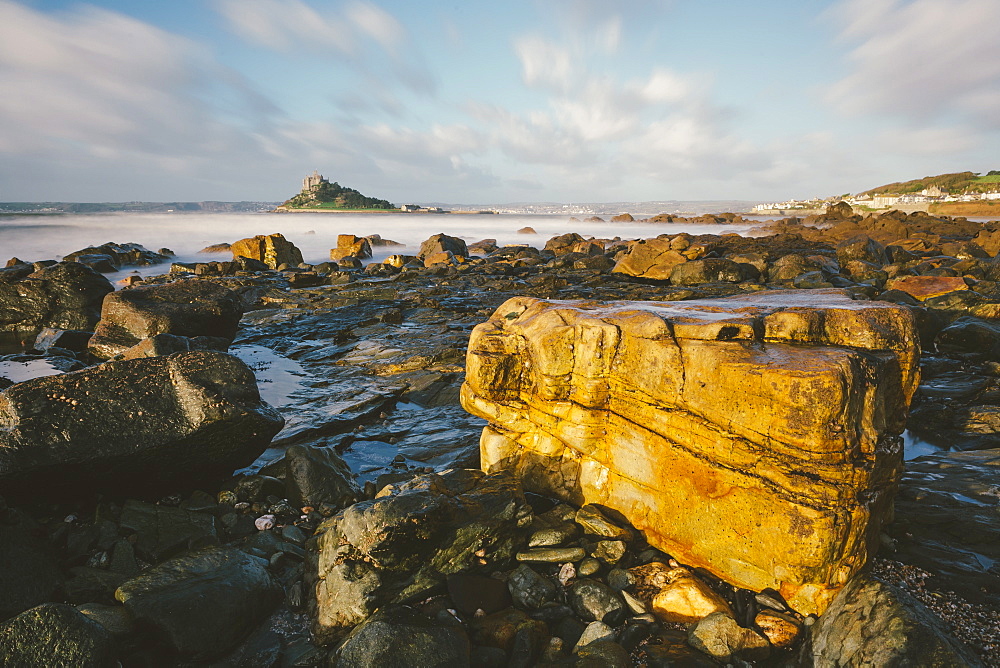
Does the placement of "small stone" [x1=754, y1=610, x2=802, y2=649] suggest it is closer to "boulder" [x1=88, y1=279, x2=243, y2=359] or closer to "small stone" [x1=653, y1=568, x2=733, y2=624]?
"small stone" [x1=653, y1=568, x2=733, y2=624]

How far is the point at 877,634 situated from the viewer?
9.43 ft

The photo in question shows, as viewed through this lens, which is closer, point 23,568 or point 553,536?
point 23,568

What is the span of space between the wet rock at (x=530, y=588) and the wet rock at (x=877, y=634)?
1.66 m

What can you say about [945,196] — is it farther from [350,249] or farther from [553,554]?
[553,554]

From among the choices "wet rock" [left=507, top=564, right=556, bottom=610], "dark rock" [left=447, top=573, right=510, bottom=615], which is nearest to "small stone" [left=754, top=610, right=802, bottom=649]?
"wet rock" [left=507, top=564, right=556, bottom=610]

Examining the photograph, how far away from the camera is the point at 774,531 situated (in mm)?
3533

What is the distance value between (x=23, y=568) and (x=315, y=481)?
2.24 meters

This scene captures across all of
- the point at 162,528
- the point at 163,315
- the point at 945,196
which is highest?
the point at 945,196

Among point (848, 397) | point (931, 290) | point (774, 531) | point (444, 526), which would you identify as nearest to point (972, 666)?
point (774, 531)

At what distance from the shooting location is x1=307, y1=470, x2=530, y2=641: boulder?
3656 millimetres

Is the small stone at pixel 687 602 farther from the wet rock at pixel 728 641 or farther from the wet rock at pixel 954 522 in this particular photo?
the wet rock at pixel 954 522

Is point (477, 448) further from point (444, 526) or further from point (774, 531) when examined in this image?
point (774, 531)

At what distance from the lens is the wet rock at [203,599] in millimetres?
3375

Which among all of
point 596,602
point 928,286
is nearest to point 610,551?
point 596,602
